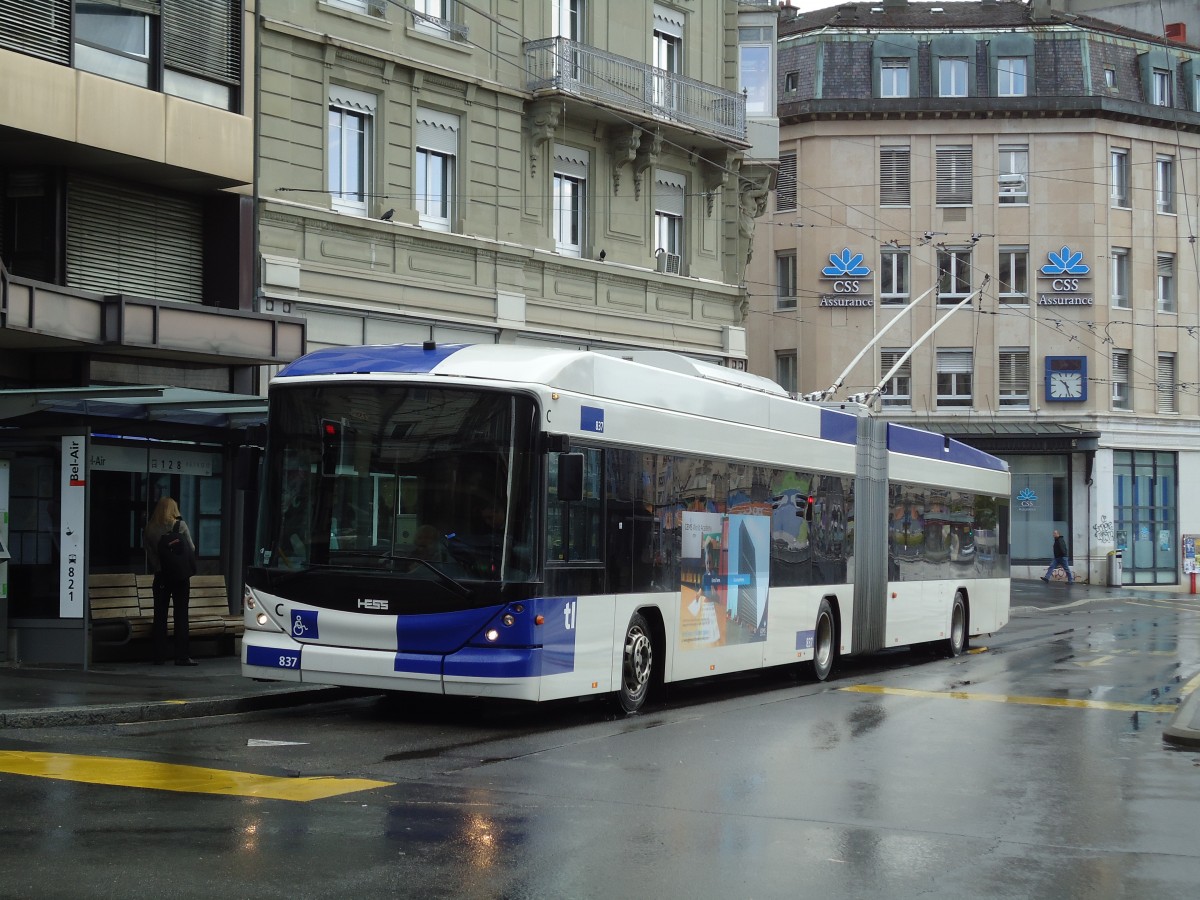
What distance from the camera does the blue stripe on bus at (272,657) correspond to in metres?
12.7

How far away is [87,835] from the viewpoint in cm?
768

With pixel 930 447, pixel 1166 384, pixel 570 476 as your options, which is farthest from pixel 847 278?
pixel 570 476

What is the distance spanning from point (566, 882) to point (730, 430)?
30.1ft

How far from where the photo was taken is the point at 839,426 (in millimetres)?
19078

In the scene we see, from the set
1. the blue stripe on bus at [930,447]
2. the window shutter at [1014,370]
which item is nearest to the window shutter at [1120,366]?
the window shutter at [1014,370]

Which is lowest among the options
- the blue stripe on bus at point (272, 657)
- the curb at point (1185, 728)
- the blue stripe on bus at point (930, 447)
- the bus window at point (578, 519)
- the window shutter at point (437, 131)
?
the curb at point (1185, 728)

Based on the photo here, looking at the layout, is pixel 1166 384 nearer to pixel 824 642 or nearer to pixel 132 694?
pixel 824 642

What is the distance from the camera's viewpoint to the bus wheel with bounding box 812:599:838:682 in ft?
59.4

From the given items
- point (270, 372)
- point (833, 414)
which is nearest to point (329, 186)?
point (270, 372)

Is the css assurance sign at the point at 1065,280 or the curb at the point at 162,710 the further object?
the css assurance sign at the point at 1065,280

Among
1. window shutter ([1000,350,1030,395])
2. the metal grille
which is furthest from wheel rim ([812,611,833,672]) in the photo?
window shutter ([1000,350,1030,395])

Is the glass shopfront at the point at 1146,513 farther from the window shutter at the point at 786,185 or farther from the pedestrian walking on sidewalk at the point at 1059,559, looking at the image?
the window shutter at the point at 786,185

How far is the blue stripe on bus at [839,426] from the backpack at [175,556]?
691 centimetres

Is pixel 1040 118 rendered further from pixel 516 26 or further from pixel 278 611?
pixel 278 611
